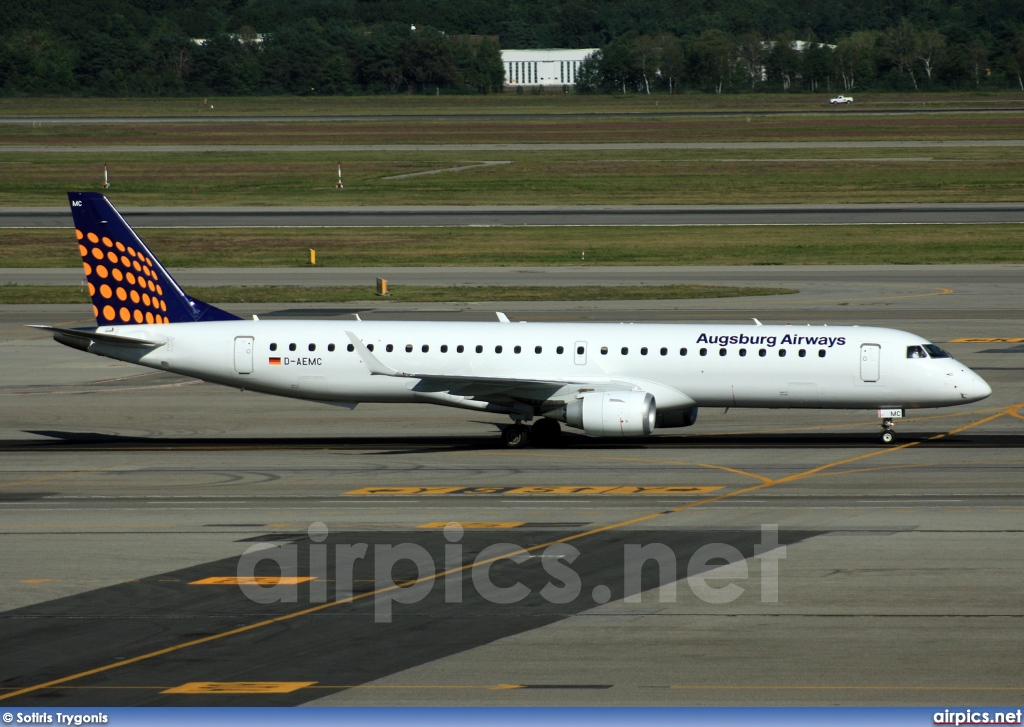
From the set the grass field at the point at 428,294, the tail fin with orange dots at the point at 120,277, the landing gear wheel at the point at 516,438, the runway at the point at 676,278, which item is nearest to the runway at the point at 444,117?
the runway at the point at 676,278

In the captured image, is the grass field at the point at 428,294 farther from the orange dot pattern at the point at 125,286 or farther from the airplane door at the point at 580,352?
the airplane door at the point at 580,352

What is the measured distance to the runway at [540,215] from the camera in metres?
91.6

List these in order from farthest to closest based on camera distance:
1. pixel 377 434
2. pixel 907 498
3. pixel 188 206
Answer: pixel 188 206, pixel 377 434, pixel 907 498

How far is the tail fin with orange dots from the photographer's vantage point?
130 ft

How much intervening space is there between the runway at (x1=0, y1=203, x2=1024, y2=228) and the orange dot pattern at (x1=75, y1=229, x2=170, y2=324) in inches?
2047

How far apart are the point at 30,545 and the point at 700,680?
1471 centimetres

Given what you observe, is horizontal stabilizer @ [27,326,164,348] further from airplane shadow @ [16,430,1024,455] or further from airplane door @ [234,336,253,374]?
airplane shadow @ [16,430,1024,455]

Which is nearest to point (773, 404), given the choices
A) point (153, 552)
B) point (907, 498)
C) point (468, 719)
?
point (907, 498)

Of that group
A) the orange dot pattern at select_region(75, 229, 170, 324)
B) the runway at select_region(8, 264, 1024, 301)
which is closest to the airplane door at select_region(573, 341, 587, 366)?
the orange dot pattern at select_region(75, 229, 170, 324)

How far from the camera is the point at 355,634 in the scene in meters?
20.6

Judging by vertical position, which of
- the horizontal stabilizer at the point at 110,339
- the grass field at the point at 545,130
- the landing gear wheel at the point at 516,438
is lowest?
the landing gear wheel at the point at 516,438

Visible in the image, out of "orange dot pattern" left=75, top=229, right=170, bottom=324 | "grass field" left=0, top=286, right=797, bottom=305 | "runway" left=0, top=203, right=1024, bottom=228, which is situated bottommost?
"grass field" left=0, top=286, right=797, bottom=305

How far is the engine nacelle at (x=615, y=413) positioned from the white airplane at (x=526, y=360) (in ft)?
0.13

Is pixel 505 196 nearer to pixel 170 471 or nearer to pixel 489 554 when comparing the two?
pixel 170 471
